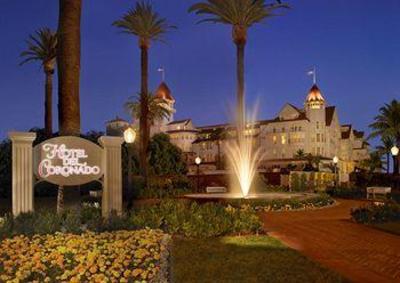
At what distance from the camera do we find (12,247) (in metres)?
8.18

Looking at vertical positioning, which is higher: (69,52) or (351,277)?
(69,52)

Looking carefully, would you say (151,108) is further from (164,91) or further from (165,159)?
(164,91)

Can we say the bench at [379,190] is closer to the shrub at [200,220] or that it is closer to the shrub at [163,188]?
the shrub at [163,188]

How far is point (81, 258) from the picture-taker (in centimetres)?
712

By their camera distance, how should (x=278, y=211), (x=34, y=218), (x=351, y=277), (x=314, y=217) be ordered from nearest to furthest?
(x=351, y=277), (x=34, y=218), (x=314, y=217), (x=278, y=211)

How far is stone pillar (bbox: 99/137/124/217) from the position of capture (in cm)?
1209

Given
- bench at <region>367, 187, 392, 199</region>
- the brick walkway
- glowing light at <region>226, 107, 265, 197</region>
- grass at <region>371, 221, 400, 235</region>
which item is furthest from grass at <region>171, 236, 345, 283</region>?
bench at <region>367, 187, 392, 199</region>

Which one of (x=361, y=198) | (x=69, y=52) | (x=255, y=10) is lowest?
(x=361, y=198)

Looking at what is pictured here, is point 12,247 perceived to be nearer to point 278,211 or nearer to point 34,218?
point 34,218

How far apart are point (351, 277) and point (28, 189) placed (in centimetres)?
708

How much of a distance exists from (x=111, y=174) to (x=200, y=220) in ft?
8.32

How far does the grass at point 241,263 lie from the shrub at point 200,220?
1.24ft

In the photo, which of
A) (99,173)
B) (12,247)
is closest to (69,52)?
(99,173)

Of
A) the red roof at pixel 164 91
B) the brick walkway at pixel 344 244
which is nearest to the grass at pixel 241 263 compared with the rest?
the brick walkway at pixel 344 244
